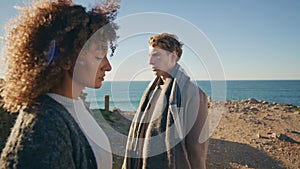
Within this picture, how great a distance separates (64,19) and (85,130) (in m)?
0.56

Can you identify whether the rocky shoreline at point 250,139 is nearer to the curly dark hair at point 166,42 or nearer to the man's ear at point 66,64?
the curly dark hair at point 166,42

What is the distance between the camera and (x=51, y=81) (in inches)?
46.6

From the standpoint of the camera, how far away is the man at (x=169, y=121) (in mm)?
2371

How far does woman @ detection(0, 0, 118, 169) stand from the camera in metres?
1.02

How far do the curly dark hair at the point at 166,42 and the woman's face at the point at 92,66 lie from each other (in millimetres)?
1241

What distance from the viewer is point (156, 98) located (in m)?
2.81

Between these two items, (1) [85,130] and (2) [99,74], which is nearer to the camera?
(1) [85,130]

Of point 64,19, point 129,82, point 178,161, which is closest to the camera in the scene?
point 64,19

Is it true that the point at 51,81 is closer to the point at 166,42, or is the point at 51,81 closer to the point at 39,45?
the point at 39,45

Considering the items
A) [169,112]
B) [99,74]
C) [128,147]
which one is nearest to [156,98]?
[169,112]

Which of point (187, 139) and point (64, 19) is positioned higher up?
point (64, 19)

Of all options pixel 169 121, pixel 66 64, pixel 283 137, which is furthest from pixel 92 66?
pixel 283 137

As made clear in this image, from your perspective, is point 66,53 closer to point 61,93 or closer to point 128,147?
point 61,93

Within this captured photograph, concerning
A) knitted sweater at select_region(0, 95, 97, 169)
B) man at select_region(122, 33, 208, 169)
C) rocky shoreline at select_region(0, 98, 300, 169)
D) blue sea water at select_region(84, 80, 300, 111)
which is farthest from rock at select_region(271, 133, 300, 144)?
knitted sweater at select_region(0, 95, 97, 169)
